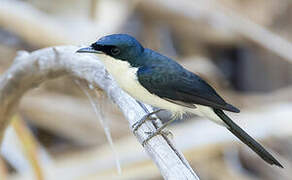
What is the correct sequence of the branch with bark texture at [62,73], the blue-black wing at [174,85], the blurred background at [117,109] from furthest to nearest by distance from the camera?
the blurred background at [117,109] → the blue-black wing at [174,85] → the branch with bark texture at [62,73]

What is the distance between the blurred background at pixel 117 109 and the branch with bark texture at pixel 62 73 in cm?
26

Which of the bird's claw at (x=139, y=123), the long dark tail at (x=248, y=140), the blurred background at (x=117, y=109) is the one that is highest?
the blurred background at (x=117, y=109)

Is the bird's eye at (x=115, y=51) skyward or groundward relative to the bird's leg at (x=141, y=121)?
skyward

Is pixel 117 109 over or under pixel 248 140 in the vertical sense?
over

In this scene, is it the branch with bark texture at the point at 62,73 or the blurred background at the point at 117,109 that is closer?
the branch with bark texture at the point at 62,73

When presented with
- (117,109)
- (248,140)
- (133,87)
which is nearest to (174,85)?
(133,87)

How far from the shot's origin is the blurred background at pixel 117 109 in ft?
9.24

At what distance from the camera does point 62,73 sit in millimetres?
1915

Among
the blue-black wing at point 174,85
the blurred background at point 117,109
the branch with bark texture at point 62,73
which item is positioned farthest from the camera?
the blurred background at point 117,109

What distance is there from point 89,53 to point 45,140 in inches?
73.5

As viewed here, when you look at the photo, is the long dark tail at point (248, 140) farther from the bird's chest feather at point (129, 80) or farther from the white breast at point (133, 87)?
the bird's chest feather at point (129, 80)

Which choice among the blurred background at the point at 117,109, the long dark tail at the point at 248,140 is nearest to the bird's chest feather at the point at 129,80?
the long dark tail at the point at 248,140

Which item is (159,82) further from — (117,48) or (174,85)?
(117,48)

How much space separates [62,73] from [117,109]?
4.46 ft
